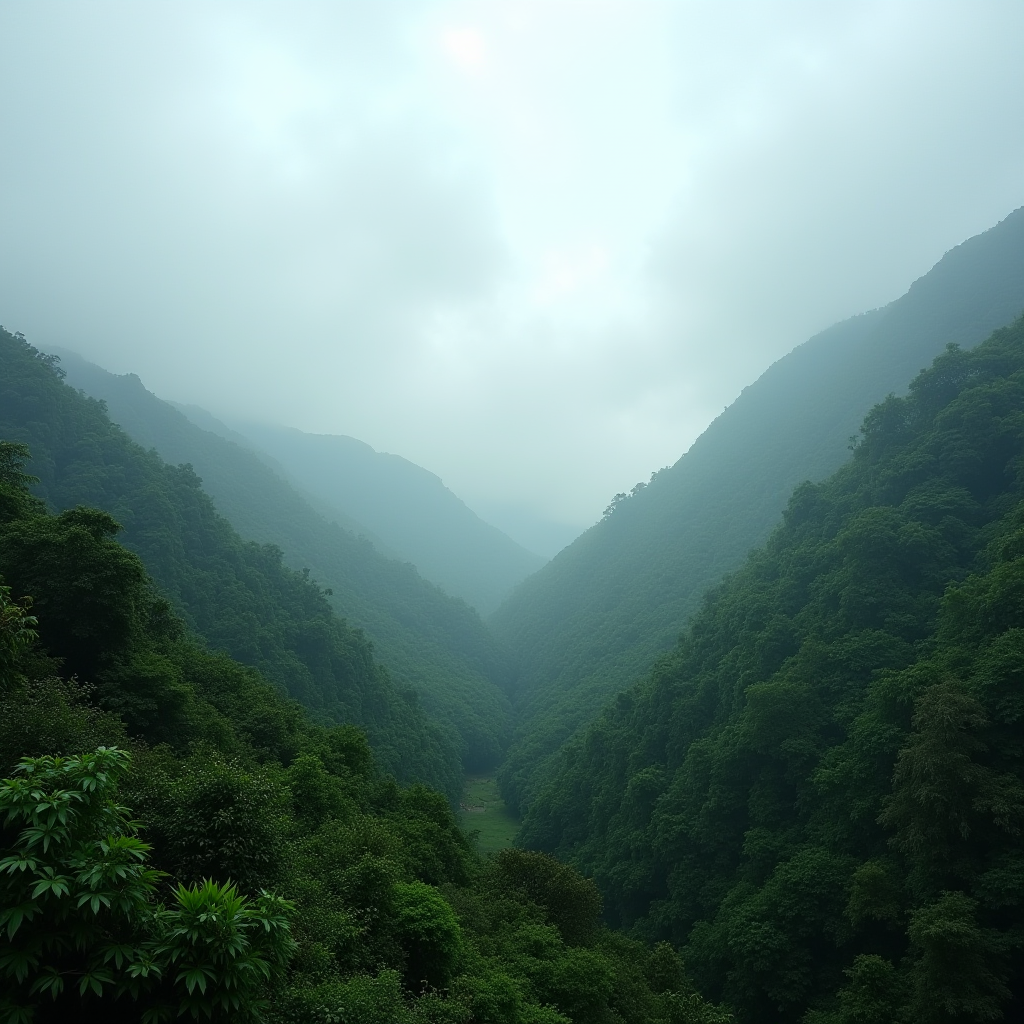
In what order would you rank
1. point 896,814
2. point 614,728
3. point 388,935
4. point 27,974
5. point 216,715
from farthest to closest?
point 614,728, point 216,715, point 896,814, point 388,935, point 27,974

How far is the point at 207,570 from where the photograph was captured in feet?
196

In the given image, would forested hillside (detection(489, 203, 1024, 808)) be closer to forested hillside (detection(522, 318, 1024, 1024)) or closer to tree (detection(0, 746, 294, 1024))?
forested hillside (detection(522, 318, 1024, 1024))

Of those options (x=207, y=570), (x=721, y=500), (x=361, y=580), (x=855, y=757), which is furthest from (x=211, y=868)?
(x=361, y=580)

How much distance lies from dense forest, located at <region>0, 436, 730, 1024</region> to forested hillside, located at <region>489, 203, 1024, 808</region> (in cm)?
4157

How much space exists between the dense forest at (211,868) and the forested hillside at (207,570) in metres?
21.5

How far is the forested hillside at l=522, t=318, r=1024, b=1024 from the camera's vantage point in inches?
872

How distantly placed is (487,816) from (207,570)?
1678 inches

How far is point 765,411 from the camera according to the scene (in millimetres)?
120000

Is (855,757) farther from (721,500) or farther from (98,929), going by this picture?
(721,500)

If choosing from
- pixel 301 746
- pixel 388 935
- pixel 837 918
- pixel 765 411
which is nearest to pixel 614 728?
pixel 837 918

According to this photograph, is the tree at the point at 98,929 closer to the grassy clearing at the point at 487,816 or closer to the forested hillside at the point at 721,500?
the grassy clearing at the point at 487,816

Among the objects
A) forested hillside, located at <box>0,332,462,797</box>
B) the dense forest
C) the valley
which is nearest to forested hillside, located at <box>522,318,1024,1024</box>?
the valley

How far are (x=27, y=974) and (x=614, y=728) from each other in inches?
2093

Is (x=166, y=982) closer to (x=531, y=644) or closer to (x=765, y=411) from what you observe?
(x=531, y=644)
